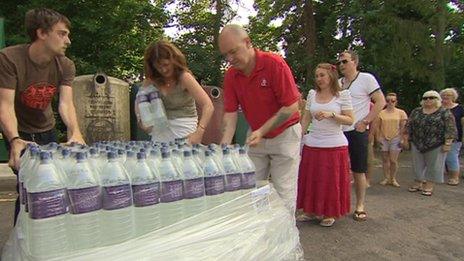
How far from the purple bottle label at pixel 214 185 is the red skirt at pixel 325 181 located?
2.79 m

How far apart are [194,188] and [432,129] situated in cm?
571

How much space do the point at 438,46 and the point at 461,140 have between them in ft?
18.8

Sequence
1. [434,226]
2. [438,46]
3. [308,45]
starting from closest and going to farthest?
[434,226] < [438,46] < [308,45]

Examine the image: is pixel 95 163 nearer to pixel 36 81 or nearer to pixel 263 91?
pixel 36 81

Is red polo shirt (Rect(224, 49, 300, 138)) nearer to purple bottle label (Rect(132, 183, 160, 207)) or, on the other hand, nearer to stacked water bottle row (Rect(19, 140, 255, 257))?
stacked water bottle row (Rect(19, 140, 255, 257))

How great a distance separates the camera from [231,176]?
2240 millimetres

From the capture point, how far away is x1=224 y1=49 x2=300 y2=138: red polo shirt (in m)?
3.12

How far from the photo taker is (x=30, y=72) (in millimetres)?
2799

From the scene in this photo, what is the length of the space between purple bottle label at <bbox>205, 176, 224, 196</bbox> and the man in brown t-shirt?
40.9 inches

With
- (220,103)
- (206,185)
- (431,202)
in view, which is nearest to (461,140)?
(431,202)

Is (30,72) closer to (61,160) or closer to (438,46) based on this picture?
(61,160)

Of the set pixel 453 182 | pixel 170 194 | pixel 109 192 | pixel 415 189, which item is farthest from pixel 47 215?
pixel 453 182

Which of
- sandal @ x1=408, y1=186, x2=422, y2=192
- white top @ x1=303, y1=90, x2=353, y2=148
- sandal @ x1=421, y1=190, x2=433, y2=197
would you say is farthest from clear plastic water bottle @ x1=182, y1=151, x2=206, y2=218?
sandal @ x1=408, y1=186, x2=422, y2=192

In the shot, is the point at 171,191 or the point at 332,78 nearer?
the point at 171,191
